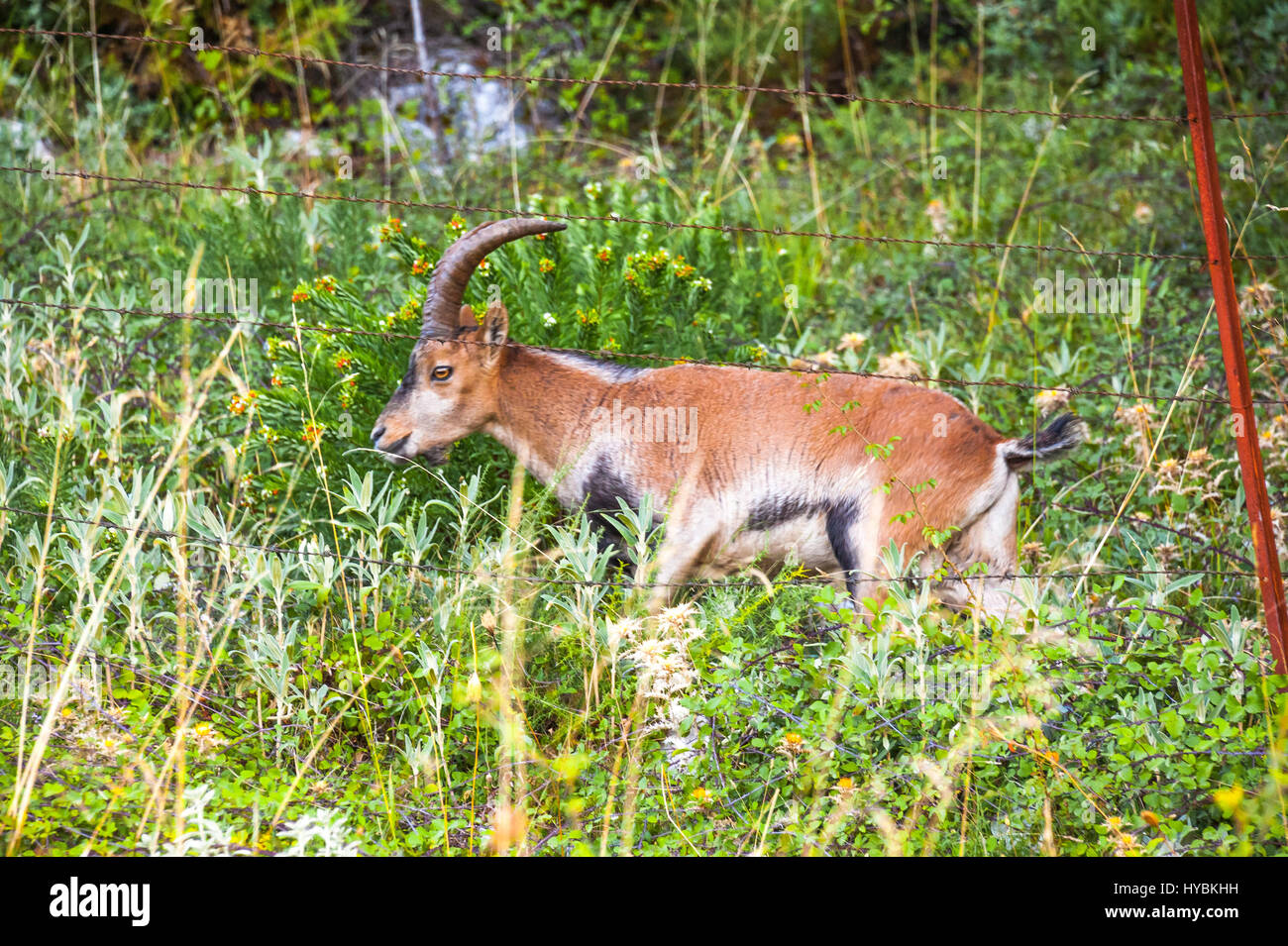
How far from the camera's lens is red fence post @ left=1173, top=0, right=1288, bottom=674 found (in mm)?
3223

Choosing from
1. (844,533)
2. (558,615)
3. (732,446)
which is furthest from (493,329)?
(844,533)

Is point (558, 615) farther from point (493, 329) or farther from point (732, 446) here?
point (493, 329)

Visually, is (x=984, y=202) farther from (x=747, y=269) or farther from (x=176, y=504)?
(x=176, y=504)

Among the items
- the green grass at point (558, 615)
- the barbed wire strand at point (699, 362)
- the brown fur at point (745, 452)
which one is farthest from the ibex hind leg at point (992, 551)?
the barbed wire strand at point (699, 362)

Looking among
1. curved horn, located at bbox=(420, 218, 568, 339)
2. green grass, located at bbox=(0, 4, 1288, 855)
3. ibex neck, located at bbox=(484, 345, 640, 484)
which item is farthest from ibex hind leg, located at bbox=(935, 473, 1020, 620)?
curved horn, located at bbox=(420, 218, 568, 339)

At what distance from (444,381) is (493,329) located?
0.82 feet

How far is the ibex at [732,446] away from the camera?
3.94 m

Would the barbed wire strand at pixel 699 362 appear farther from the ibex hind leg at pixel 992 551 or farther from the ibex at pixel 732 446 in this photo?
the ibex hind leg at pixel 992 551

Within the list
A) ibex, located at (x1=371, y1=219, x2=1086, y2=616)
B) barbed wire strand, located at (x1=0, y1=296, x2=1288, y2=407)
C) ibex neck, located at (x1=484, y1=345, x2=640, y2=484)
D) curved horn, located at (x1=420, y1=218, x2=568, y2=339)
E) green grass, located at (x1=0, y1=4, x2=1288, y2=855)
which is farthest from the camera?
ibex neck, located at (x1=484, y1=345, x2=640, y2=484)

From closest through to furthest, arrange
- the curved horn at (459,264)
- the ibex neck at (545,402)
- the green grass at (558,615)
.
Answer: the green grass at (558,615) → the curved horn at (459,264) → the ibex neck at (545,402)

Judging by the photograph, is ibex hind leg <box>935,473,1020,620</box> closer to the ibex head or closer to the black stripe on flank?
the black stripe on flank

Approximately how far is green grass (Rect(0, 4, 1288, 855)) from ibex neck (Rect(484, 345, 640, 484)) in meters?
0.14
